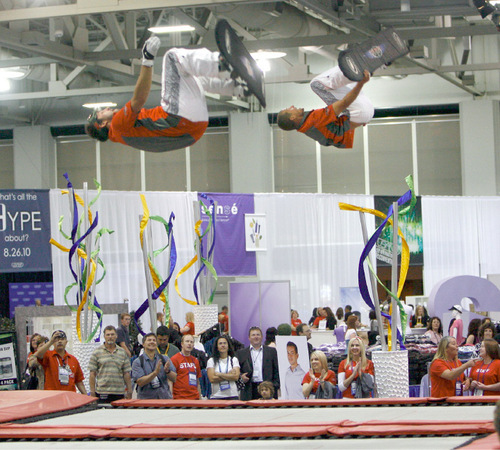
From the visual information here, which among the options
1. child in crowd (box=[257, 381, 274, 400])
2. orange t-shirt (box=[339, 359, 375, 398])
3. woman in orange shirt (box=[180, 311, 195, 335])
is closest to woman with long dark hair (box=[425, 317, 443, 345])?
woman in orange shirt (box=[180, 311, 195, 335])

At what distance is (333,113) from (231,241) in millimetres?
11411

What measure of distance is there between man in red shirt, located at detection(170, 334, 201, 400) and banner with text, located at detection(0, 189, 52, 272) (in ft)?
24.6

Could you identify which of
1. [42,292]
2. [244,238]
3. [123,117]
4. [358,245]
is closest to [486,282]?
[244,238]

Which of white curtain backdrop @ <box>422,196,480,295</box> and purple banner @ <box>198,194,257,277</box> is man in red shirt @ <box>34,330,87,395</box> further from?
white curtain backdrop @ <box>422,196,480,295</box>

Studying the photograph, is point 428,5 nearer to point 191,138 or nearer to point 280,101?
point 191,138

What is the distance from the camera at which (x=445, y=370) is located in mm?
7141

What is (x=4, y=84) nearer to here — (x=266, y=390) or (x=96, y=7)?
(x=96, y=7)

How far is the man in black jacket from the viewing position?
820cm

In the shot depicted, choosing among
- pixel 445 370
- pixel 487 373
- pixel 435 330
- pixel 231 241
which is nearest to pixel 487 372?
pixel 487 373

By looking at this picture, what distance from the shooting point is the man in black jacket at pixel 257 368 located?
820cm

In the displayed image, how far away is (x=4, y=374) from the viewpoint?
9.45 metres

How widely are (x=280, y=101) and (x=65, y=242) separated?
7241 mm

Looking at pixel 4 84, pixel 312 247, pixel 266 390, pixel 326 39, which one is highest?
pixel 4 84

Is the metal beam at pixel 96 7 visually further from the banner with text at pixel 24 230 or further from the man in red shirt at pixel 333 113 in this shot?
the banner with text at pixel 24 230
